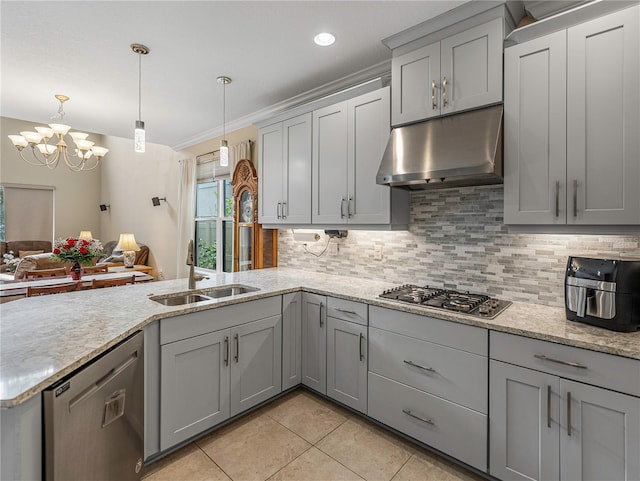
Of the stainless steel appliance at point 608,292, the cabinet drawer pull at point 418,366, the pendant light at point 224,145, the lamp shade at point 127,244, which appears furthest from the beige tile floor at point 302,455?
the lamp shade at point 127,244

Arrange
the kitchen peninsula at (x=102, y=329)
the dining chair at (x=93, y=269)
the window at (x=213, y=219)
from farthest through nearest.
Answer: the window at (x=213, y=219), the dining chair at (x=93, y=269), the kitchen peninsula at (x=102, y=329)

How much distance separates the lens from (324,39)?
2.39 meters

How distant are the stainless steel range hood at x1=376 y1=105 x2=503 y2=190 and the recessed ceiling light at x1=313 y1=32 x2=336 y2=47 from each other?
2.62 ft

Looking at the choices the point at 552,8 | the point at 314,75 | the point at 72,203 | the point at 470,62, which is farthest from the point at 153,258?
the point at 552,8

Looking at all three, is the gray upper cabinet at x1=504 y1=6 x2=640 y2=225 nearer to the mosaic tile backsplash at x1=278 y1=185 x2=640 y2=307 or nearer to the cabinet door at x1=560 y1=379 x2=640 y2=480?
the mosaic tile backsplash at x1=278 y1=185 x2=640 y2=307

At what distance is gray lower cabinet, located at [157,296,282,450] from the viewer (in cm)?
193

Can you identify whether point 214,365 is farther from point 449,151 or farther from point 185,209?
point 185,209

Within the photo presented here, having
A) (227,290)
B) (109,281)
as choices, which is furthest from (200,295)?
(109,281)

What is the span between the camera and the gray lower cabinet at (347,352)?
2.32m

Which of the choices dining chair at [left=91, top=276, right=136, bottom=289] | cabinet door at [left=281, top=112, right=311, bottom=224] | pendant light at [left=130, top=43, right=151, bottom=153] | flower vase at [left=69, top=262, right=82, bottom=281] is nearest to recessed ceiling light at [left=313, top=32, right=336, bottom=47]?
cabinet door at [left=281, top=112, right=311, bottom=224]

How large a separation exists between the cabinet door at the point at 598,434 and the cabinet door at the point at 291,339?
1.75 metres

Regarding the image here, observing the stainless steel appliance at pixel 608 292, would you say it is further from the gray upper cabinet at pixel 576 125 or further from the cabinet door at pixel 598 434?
the cabinet door at pixel 598 434

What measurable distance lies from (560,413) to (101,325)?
7.32 ft

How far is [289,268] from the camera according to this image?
3777mm
